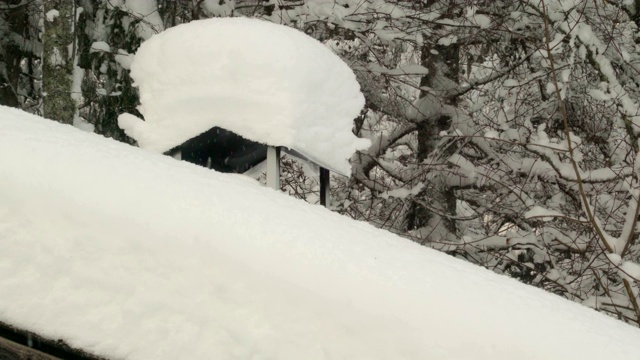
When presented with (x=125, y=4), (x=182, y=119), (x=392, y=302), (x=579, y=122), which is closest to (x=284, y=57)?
(x=182, y=119)

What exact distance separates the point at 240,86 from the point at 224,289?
1249mm

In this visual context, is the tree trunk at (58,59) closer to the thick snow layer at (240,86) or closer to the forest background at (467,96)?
the forest background at (467,96)

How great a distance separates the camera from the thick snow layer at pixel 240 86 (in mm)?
2422

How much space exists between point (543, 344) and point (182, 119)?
1.69m

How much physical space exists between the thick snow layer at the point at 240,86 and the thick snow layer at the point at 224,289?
0.95m

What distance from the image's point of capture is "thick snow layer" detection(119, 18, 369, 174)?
2.42m

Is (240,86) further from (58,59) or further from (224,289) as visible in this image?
(58,59)

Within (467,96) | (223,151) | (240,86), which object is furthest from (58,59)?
(467,96)

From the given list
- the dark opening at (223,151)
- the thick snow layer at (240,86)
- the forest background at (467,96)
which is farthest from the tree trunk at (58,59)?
the thick snow layer at (240,86)

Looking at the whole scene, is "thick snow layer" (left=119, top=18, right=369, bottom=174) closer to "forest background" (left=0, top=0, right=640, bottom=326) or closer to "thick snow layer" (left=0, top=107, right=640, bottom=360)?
"thick snow layer" (left=0, top=107, right=640, bottom=360)

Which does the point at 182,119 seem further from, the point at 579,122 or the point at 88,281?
the point at 579,122

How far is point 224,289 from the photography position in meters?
1.32

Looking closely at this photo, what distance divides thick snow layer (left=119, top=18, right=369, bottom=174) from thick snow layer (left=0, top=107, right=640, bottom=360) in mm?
949

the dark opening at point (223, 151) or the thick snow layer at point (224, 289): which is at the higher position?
the dark opening at point (223, 151)
